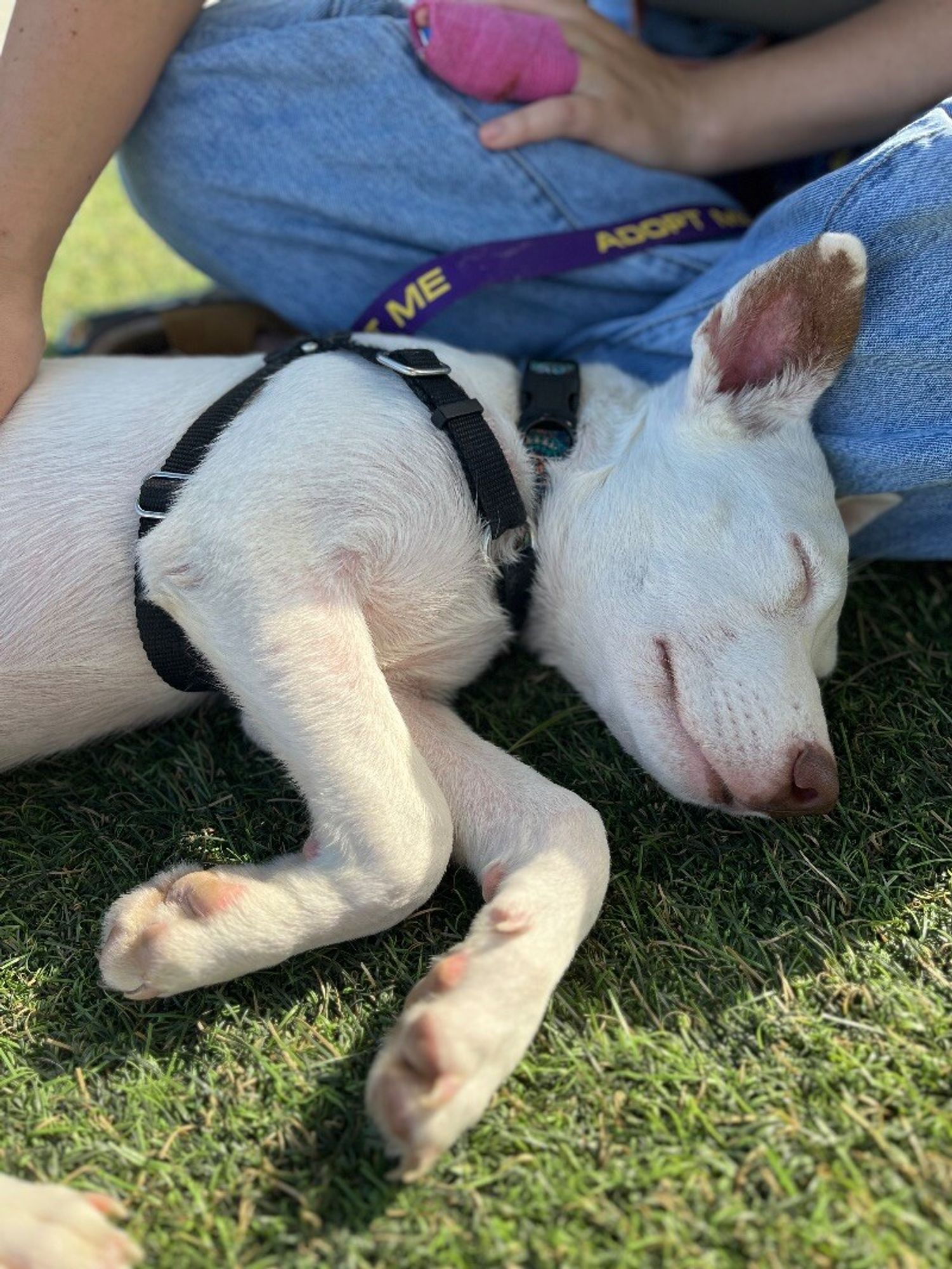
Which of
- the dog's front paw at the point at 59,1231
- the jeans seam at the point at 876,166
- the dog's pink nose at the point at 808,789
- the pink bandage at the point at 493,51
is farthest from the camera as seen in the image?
the pink bandage at the point at 493,51

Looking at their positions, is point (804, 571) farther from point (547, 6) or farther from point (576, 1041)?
point (547, 6)

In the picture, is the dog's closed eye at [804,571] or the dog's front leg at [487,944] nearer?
the dog's front leg at [487,944]

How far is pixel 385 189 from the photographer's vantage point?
325 centimetres

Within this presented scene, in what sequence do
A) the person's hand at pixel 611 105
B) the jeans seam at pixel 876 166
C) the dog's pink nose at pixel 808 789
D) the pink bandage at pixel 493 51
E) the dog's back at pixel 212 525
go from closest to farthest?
the dog's pink nose at pixel 808 789
the dog's back at pixel 212 525
the jeans seam at pixel 876 166
the pink bandage at pixel 493 51
the person's hand at pixel 611 105

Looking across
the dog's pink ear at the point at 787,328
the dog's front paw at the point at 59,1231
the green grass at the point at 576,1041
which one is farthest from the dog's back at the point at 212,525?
the dog's front paw at the point at 59,1231

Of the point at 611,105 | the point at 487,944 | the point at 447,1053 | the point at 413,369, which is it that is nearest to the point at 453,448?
the point at 413,369

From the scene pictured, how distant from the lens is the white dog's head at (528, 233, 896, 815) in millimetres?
2326

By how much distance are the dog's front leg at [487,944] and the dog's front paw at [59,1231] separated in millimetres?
491

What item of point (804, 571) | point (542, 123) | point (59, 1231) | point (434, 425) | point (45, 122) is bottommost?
point (59, 1231)

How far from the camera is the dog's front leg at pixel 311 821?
2.11 m

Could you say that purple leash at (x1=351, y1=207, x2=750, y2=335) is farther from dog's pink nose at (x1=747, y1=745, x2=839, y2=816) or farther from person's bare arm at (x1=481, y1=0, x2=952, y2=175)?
dog's pink nose at (x1=747, y1=745, x2=839, y2=816)

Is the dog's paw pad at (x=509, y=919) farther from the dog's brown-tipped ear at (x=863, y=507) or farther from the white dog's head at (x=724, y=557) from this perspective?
the dog's brown-tipped ear at (x=863, y=507)

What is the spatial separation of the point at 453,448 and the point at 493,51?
4.90 ft

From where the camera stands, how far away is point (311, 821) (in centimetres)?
233
